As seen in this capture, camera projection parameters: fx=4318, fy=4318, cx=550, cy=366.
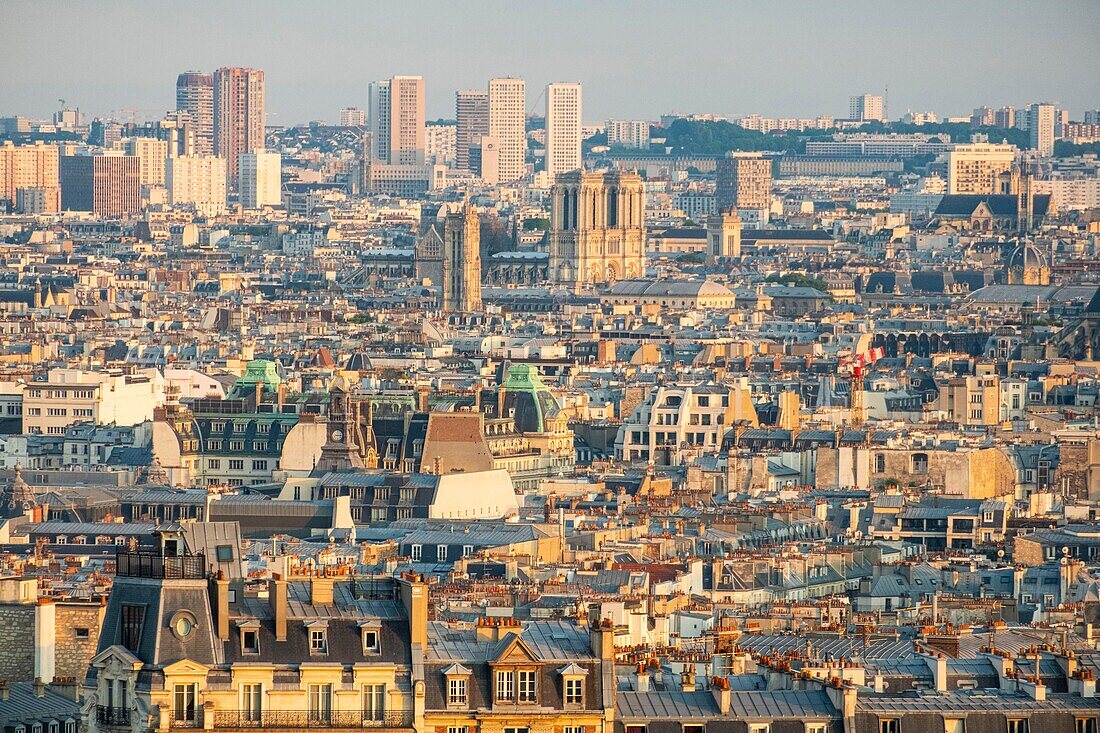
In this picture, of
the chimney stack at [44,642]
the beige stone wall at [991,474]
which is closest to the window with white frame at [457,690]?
the chimney stack at [44,642]

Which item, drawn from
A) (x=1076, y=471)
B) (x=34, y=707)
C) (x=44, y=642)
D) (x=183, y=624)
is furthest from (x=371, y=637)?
(x=1076, y=471)

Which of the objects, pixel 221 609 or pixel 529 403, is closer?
pixel 221 609

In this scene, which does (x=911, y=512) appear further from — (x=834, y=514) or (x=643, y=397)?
(x=643, y=397)

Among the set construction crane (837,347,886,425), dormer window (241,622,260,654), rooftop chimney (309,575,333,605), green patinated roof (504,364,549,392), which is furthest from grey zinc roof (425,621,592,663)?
construction crane (837,347,886,425)

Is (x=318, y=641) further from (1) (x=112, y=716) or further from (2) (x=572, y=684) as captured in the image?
(2) (x=572, y=684)

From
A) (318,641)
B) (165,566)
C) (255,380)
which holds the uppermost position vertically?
(165,566)

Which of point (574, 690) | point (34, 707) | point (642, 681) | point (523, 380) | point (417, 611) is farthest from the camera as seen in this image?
point (523, 380)
